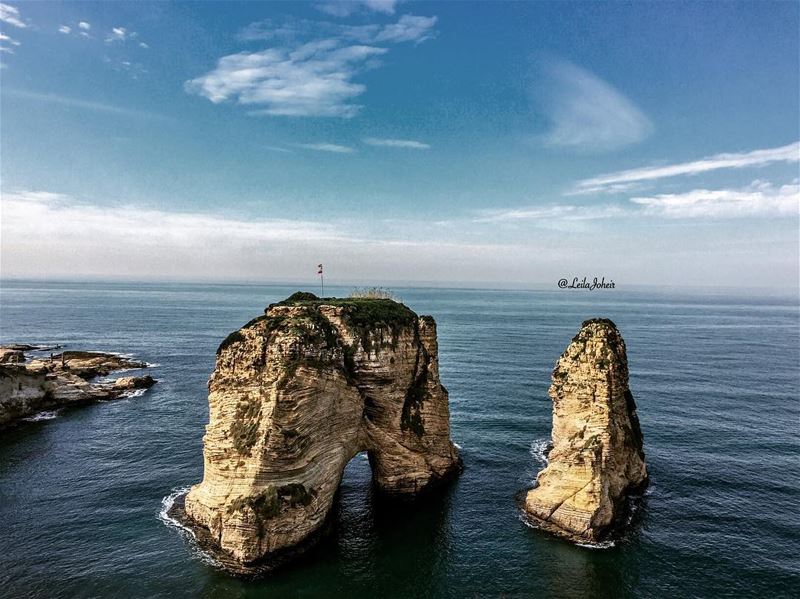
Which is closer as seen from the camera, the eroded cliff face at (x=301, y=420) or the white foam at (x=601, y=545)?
the eroded cliff face at (x=301, y=420)

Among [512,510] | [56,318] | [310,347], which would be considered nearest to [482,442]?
[512,510]

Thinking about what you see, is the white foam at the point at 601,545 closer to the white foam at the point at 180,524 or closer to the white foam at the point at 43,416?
the white foam at the point at 180,524

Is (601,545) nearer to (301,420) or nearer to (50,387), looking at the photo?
(301,420)

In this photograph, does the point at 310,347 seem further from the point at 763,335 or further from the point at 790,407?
the point at 763,335

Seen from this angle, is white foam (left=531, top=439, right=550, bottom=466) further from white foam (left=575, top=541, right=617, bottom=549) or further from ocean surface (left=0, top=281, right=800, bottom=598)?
white foam (left=575, top=541, right=617, bottom=549)

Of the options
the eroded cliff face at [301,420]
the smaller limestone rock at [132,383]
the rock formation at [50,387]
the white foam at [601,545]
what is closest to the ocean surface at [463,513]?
the white foam at [601,545]
